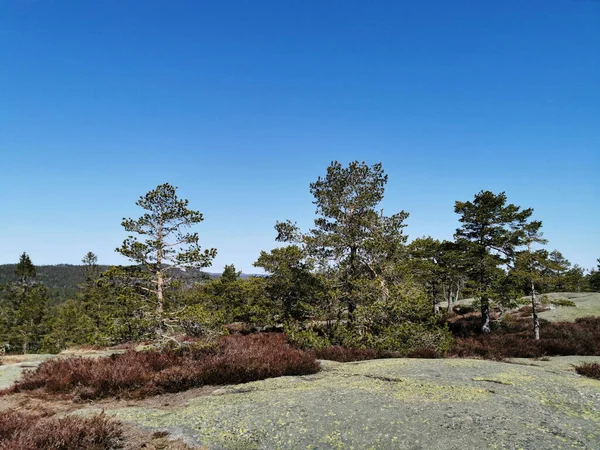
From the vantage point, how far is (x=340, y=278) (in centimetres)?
1794

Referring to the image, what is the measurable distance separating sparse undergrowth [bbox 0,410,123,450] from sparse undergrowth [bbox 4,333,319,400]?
10.8 feet

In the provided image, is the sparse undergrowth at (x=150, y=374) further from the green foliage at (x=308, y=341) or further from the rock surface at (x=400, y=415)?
the green foliage at (x=308, y=341)

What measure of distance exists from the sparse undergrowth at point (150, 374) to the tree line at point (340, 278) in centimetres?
263

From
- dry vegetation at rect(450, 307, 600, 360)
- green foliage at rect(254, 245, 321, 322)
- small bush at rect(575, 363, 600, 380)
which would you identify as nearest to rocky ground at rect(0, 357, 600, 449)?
small bush at rect(575, 363, 600, 380)

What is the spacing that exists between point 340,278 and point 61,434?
591 inches

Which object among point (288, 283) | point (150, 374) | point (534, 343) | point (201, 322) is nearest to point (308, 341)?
point (201, 322)

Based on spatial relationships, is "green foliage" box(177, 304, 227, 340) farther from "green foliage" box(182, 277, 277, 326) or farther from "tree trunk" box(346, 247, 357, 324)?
"green foliage" box(182, 277, 277, 326)

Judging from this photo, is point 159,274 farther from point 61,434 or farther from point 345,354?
point 61,434

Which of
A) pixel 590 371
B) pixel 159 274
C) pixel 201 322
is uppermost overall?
pixel 159 274

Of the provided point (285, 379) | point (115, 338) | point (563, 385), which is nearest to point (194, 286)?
point (115, 338)

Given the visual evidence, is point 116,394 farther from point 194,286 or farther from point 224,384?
point 194,286

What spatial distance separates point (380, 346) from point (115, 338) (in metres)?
10.2

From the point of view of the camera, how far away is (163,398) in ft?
23.4

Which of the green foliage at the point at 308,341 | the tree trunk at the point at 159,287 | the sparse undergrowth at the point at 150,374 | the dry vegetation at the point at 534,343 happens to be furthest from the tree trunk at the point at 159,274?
the dry vegetation at the point at 534,343
